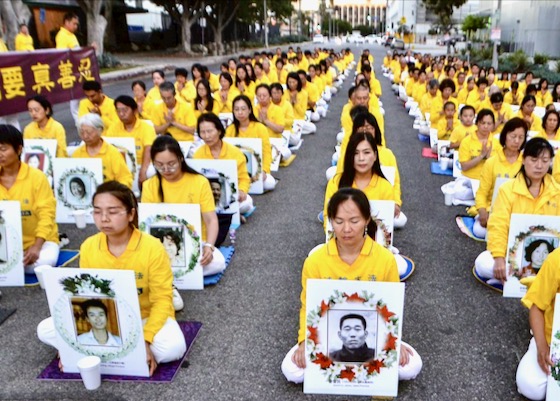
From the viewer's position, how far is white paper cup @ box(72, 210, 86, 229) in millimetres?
6461

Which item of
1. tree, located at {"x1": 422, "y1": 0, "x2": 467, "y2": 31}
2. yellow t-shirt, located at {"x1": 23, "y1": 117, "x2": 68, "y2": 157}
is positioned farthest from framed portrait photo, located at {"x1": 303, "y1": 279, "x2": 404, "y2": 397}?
tree, located at {"x1": 422, "y1": 0, "x2": 467, "y2": 31}

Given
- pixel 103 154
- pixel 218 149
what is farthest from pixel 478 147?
pixel 103 154

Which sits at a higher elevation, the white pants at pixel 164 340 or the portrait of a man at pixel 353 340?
the portrait of a man at pixel 353 340

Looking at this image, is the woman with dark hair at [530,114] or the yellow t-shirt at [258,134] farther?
the woman with dark hair at [530,114]

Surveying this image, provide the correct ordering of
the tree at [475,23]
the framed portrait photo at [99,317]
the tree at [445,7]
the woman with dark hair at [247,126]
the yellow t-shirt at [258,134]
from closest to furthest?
the framed portrait photo at [99,317]
the woman with dark hair at [247,126]
the yellow t-shirt at [258,134]
the tree at [475,23]
the tree at [445,7]

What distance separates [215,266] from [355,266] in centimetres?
209

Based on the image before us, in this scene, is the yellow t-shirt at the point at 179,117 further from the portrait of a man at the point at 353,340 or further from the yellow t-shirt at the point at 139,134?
the portrait of a man at the point at 353,340

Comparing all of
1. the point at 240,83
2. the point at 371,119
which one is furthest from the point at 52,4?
the point at 371,119

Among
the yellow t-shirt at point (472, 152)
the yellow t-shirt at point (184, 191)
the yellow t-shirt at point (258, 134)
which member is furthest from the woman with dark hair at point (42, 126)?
the yellow t-shirt at point (472, 152)

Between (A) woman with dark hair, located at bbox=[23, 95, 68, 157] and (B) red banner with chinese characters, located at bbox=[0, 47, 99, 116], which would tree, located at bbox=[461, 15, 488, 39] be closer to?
(B) red banner with chinese characters, located at bbox=[0, 47, 99, 116]

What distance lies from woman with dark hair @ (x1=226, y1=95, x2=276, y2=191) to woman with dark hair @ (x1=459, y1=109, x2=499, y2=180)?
2.66 meters

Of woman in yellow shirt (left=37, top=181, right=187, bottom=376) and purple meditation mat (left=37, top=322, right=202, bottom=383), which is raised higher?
woman in yellow shirt (left=37, top=181, right=187, bottom=376)

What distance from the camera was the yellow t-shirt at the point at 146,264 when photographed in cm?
356

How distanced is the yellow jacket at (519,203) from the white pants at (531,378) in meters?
1.20
